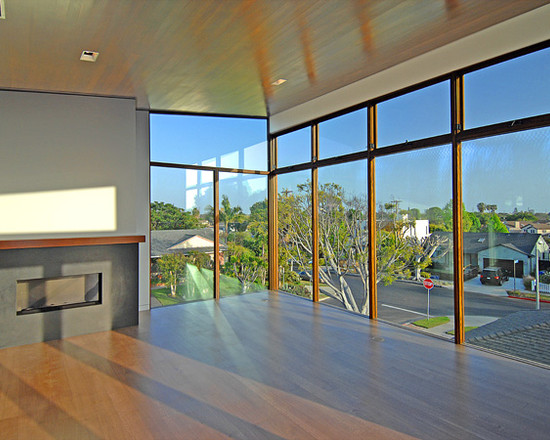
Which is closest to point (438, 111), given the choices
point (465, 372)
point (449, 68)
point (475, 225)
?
point (449, 68)

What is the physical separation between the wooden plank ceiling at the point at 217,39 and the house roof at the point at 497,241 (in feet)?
6.77

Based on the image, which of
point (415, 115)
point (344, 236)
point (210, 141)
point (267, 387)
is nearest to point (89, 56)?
point (210, 141)

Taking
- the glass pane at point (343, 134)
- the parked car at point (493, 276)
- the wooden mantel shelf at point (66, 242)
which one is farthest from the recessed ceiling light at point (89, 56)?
the parked car at point (493, 276)

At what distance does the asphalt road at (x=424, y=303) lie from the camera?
3.98 metres

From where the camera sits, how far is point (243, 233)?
23.8 ft

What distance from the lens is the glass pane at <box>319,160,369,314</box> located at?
219 inches

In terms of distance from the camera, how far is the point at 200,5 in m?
3.00

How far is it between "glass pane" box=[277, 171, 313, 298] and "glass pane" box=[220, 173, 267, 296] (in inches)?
14.9

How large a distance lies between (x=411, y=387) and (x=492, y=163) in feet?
7.92

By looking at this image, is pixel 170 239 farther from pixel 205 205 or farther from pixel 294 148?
pixel 294 148

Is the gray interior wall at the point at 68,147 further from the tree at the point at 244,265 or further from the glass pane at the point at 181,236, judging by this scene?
the tree at the point at 244,265

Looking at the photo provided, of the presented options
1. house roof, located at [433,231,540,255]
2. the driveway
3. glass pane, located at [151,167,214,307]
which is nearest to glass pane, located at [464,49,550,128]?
house roof, located at [433,231,540,255]

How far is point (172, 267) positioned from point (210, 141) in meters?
2.28

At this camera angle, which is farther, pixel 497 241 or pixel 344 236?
pixel 344 236
